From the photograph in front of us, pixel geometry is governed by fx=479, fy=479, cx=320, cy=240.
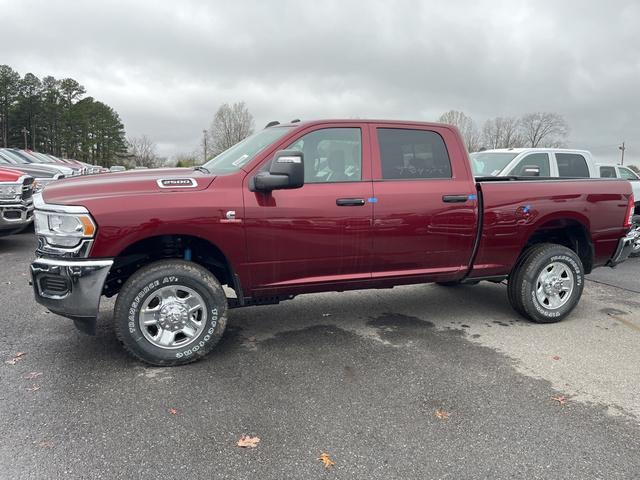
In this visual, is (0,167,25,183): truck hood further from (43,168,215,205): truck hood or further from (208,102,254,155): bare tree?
(208,102,254,155): bare tree

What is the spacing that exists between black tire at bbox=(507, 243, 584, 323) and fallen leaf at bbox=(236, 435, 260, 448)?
3.24 meters

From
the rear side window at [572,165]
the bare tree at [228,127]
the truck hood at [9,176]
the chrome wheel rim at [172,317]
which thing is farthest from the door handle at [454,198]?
the bare tree at [228,127]

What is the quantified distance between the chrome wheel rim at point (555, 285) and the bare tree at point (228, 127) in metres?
59.2

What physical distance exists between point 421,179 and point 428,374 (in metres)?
1.72

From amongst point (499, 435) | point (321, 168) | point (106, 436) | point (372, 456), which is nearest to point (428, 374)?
point (499, 435)

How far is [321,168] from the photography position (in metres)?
4.05

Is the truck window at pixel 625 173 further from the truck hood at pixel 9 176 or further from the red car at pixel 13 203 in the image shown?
the truck hood at pixel 9 176

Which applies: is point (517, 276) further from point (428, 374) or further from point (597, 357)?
point (428, 374)

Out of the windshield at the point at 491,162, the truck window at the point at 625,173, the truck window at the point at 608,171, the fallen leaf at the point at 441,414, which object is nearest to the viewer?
the fallen leaf at the point at 441,414

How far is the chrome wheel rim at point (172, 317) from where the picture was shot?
364 centimetres

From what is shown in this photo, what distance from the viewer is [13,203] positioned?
26.0 ft

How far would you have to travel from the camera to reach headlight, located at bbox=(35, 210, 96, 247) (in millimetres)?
3377

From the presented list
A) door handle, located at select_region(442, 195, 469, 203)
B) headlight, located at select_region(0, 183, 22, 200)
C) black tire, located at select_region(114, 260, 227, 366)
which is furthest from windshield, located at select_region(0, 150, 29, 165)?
door handle, located at select_region(442, 195, 469, 203)

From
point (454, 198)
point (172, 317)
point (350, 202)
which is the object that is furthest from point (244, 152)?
point (454, 198)
